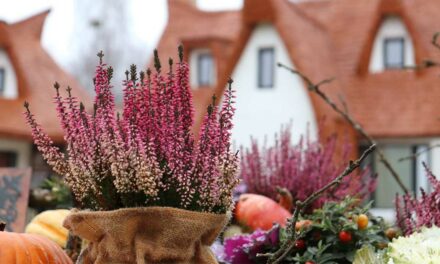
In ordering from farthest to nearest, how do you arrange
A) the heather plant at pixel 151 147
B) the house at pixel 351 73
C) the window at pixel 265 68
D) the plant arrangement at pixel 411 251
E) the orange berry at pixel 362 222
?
the window at pixel 265 68 < the house at pixel 351 73 < the orange berry at pixel 362 222 < the plant arrangement at pixel 411 251 < the heather plant at pixel 151 147

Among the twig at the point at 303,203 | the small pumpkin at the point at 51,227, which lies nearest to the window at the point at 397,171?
the small pumpkin at the point at 51,227

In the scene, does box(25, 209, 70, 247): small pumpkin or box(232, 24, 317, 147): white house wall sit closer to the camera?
box(25, 209, 70, 247): small pumpkin

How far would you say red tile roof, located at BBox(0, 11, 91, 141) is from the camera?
23594 mm

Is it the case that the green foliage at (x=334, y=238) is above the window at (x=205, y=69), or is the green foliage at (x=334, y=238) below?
below

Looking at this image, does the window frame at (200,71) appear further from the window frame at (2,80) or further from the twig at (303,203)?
the twig at (303,203)

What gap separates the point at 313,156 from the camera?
15.7 ft

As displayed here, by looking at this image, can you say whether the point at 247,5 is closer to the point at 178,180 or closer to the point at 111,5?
the point at 111,5

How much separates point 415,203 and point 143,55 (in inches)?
1249

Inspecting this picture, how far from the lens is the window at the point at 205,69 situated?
23562 millimetres

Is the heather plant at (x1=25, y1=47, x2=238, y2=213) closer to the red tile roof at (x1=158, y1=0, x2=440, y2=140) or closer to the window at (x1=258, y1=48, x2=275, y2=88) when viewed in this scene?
the red tile roof at (x1=158, y1=0, x2=440, y2=140)

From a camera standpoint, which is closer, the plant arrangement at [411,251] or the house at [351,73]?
the plant arrangement at [411,251]

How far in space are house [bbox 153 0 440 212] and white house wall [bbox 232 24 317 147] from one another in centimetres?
2

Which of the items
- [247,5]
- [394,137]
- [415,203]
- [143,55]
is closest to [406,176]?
[394,137]

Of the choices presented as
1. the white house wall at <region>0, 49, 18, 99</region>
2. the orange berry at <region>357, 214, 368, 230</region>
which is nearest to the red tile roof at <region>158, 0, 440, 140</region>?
the white house wall at <region>0, 49, 18, 99</region>
